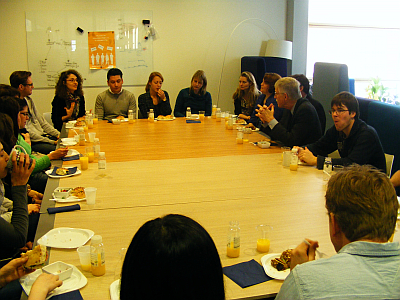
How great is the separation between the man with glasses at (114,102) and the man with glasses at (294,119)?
100 inches

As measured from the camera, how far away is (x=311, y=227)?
6.81ft

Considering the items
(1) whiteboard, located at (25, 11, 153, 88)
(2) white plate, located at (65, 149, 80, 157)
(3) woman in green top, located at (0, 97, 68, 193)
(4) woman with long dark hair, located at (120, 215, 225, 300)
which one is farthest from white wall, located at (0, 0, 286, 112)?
(4) woman with long dark hair, located at (120, 215, 225, 300)

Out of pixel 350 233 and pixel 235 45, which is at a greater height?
pixel 235 45

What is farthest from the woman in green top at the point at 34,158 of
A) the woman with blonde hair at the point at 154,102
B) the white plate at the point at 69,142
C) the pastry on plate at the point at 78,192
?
the woman with blonde hair at the point at 154,102

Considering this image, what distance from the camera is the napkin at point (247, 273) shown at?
1582mm

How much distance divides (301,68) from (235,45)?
134 centimetres

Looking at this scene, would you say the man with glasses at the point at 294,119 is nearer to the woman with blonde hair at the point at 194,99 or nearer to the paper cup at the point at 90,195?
the paper cup at the point at 90,195

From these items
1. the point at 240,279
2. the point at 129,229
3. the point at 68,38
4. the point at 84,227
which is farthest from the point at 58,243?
the point at 68,38

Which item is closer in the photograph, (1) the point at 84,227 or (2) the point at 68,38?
(1) the point at 84,227

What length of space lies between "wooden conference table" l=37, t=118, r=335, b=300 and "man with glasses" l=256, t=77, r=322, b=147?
7.1 inches

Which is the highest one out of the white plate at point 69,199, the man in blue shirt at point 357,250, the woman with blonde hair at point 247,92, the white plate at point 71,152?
the woman with blonde hair at point 247,92

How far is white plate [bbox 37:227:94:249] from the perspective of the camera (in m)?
1.86

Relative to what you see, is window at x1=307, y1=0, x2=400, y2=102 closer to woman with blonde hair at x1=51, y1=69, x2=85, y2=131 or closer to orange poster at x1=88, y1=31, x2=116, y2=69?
orange poster at x1=88, y1=31, x2=116, y2=69

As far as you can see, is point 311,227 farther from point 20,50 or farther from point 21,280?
point 20,50
